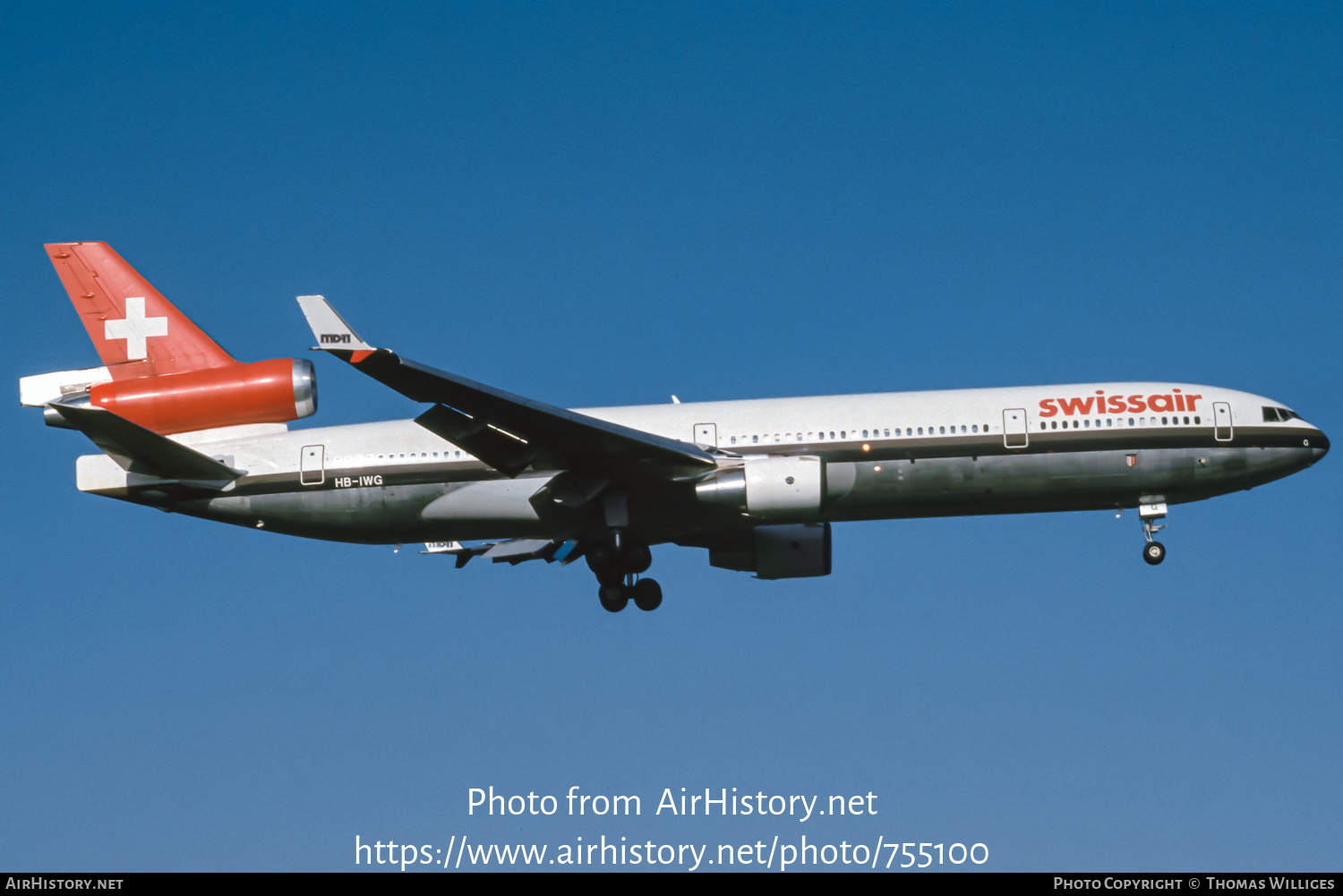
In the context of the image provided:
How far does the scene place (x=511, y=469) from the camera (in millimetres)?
29016

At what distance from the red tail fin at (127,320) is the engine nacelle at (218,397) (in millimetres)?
1179

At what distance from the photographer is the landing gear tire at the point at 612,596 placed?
3052 centimetres

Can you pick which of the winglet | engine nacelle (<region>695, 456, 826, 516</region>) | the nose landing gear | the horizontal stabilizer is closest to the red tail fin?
the horizontal stabilizer

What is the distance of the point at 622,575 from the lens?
30375 mm

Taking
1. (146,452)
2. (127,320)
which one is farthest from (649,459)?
(127,320)

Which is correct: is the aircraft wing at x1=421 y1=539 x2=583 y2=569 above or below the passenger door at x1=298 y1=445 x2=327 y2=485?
below

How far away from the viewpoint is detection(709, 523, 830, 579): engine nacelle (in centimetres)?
3155

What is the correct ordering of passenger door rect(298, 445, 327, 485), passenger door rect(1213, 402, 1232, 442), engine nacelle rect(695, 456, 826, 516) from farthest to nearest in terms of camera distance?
1. passenger door rect(298, 445, 327, 485)
2. passenger door rect(1213, 402, 1232, 442)
3. engine nacelle rect(695, 456, 826, 516)

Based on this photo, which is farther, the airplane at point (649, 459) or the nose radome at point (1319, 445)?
the nose radome at point (1319, 445)

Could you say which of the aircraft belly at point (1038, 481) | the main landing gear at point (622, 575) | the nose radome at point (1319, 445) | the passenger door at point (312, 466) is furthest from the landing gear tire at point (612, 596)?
the nose radome at point (1319, 445)

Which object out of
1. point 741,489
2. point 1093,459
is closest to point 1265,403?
point 1093,459

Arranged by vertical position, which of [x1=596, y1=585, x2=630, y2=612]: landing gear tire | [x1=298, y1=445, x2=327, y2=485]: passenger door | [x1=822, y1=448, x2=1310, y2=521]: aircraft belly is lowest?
[x1=596, y1=585, x2=630, y2=612]: landing gear tire

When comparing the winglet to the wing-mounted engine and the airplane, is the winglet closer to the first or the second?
the airplane

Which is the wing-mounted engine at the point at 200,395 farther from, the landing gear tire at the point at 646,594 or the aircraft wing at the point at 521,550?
the landing gear tire at the point at 646,594
